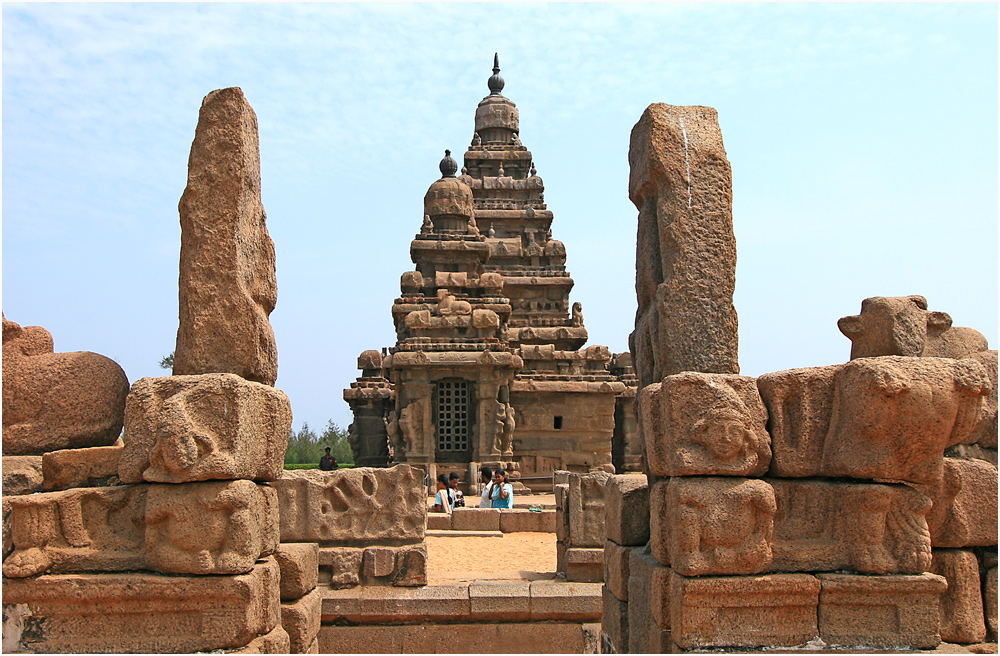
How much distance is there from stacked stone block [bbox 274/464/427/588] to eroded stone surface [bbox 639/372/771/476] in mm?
3477

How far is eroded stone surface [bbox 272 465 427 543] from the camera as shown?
7.34 metres

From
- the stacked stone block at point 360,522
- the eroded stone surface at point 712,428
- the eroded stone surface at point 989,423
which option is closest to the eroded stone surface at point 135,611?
the eroded stone surface at point 712,428

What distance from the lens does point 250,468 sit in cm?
438

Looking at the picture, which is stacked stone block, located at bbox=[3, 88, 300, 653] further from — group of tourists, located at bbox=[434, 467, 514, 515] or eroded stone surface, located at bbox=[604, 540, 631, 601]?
group of tourists, located at bbox=[434, 467, 514, 515]

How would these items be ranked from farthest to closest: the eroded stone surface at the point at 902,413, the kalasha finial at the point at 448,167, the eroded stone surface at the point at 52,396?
the kalasha finial at the point at 448,167 < the eroded stone surface at the point at 52,396 < the eroded stone surface at the point at 902,413

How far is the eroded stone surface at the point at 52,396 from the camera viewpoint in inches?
181

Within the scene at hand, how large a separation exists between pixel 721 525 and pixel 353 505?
12.9 feet

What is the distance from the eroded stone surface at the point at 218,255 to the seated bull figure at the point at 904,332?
3.40 meters

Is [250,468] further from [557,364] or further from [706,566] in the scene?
[557,364]

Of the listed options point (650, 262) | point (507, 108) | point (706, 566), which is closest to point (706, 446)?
point (706, 566)

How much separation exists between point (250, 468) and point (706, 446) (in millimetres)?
2213

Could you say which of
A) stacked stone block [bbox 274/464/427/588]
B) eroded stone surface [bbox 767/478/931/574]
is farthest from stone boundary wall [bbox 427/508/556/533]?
eroded stone surface [bbox 767/478/931/574]

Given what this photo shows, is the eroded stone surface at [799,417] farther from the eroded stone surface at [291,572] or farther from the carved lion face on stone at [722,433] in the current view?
the eroded stone surface at [291,572]

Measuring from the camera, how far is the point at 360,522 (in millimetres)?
7504
